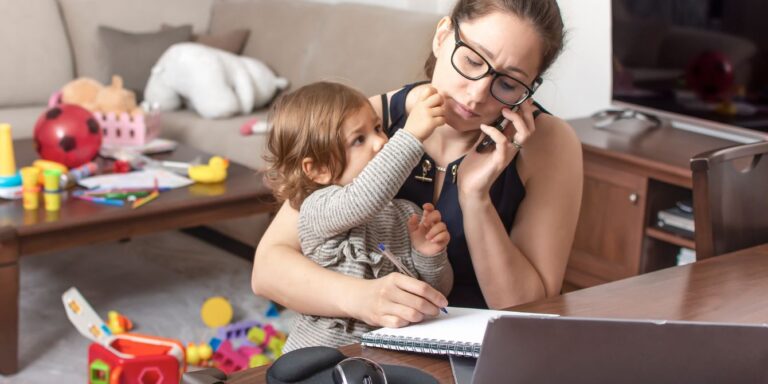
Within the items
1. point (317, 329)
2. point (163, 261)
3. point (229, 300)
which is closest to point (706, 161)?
point (317, 329)

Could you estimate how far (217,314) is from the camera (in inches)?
117

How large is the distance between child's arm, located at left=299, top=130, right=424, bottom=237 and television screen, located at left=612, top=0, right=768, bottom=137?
6.10ft

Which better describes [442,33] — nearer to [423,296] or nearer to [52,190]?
[423,296]

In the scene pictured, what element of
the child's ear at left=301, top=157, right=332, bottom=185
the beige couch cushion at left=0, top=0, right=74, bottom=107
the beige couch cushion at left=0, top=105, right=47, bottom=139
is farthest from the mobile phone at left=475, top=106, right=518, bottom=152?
the beige couch cushion at left=0, top=0, right=74, bottom=107

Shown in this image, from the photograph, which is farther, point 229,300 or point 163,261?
point 163,261

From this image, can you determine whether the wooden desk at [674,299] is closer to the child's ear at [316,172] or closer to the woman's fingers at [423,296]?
the woman's fingers at [423,296]

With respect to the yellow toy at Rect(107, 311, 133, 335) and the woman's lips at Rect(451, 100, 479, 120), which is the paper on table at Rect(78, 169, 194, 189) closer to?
the yellow toy at Rect(107, 311, 133, 335)

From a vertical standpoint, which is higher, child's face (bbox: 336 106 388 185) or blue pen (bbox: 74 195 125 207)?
child's face (bbox: 336 106 388 185)

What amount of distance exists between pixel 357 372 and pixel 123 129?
101 inches

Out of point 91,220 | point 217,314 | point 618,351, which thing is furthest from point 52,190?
point 618,351

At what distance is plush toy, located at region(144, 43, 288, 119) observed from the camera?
12.9ft

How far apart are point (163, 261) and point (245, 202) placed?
76 centimetres

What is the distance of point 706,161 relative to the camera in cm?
155

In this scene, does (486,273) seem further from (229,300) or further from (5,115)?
(5,115)
